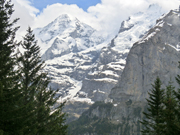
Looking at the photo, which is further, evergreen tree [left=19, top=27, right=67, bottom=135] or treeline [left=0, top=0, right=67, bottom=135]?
evergreen tree [left=19, top=27, right=67, bottom=135]

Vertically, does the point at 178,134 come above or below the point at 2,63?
below

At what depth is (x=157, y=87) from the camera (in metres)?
36.0

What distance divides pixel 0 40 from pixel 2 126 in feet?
39.7

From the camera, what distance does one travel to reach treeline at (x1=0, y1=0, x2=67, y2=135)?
21906 millimetres

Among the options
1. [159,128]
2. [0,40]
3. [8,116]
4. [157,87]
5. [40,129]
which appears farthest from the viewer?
[157,87]

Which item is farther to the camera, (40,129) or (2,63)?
(40,129)

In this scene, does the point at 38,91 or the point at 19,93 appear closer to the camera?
the point at 19,93

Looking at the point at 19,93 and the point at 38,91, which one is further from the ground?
the point at 38,91

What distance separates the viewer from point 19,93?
2367 cm

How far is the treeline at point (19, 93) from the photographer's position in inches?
862

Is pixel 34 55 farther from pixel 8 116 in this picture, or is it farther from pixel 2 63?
pixel 8 116

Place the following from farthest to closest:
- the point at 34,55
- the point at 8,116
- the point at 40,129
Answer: the point at 34,55 → the point at 40,129 → the point at 8,116

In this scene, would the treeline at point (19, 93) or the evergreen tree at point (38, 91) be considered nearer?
the treeline at point (19, 93)

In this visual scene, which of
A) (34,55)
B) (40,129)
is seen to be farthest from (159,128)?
(34,55)
